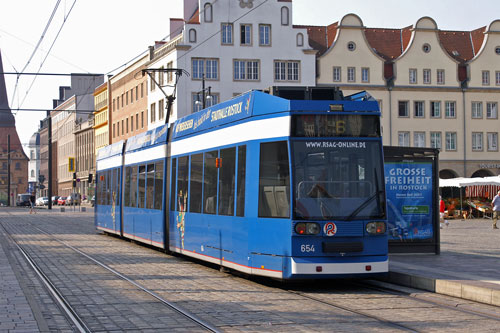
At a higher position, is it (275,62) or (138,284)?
(275,62)

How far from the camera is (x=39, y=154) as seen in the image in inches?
6865

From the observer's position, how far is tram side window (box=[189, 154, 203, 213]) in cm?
1664

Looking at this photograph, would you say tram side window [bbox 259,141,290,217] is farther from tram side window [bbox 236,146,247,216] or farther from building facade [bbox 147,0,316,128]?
building facade [bbox 147,0,316,128]

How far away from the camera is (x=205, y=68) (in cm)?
6950

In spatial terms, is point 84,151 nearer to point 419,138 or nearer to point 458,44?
point 419,138

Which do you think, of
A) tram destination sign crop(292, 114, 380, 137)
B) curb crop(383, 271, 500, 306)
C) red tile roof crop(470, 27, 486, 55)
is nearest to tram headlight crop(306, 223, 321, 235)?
tram destination sign crop(292, 114, 380, 137)

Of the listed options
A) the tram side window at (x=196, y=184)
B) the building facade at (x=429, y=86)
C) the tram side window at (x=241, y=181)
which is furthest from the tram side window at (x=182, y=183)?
the building facade at (x=429, y=86)

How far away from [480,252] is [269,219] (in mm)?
8459

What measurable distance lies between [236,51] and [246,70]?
182 cm

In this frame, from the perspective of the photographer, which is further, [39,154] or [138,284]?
[39,154]

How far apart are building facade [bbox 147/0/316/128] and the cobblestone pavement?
5280 cm

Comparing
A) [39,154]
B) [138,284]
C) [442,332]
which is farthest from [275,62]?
[39,154]

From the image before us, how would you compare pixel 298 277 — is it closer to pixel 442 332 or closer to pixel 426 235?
pixel 442 332

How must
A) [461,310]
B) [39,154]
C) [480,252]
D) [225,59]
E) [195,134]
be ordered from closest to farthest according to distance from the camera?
[461,310] < [195,134] < [480,252] < [225,59] < [39,154]
